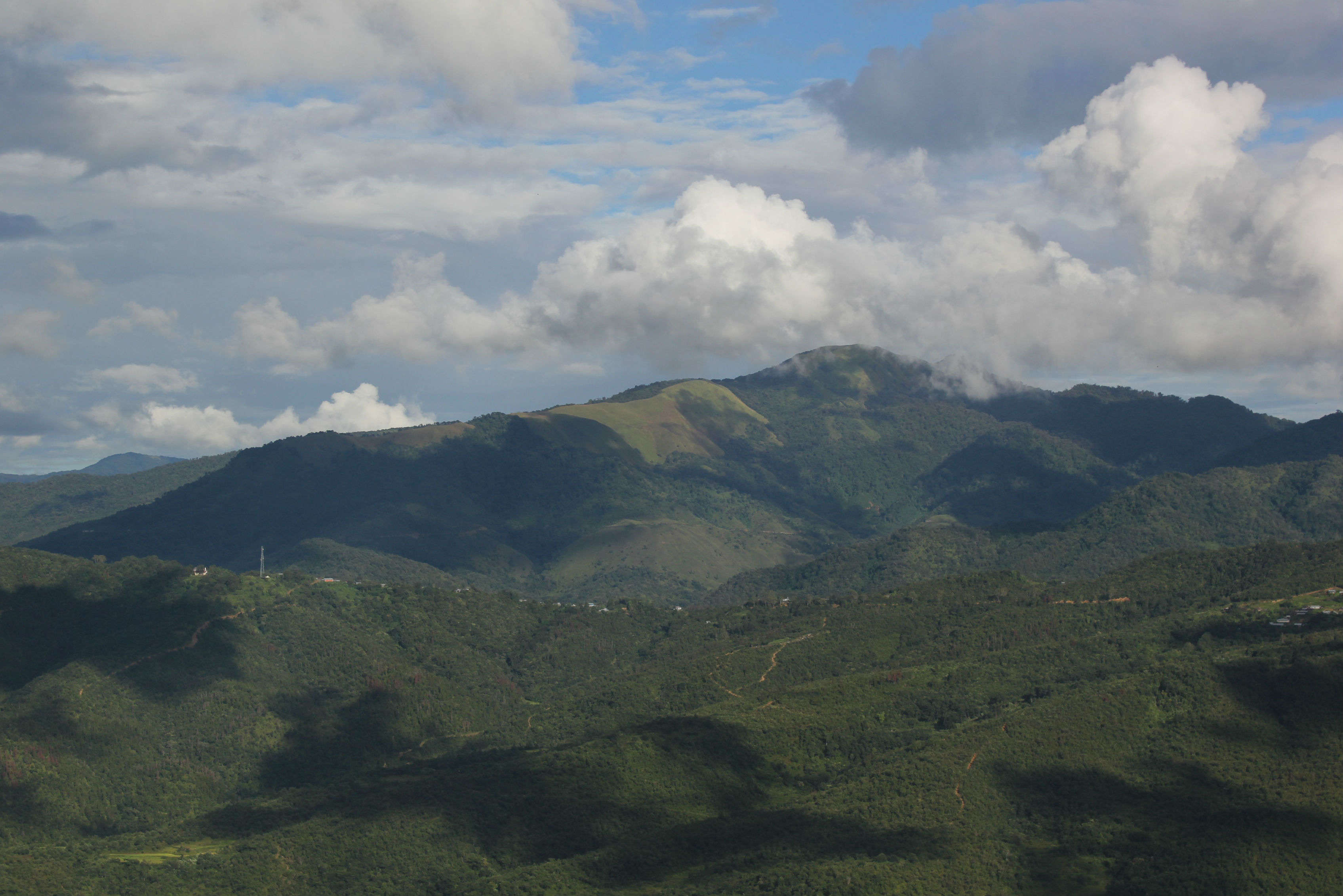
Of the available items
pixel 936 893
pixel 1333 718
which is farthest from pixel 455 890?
pixel 1333 718

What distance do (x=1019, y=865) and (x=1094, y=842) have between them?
1179 cm

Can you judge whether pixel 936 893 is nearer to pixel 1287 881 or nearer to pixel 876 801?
pixel 876 801

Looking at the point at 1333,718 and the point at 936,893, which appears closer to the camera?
the point at 936,893

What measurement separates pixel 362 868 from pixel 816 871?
73228mm

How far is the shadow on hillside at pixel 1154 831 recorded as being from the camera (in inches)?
6344

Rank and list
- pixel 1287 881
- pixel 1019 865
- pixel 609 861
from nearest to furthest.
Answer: pixel 1287 881, pixel 1019 865, pixel 609 861

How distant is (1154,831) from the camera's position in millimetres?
177750

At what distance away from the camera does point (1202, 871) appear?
159750 mm

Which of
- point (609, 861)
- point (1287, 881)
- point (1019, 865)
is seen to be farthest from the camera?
point (609, 861)

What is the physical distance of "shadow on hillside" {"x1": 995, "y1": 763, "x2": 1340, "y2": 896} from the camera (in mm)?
161125

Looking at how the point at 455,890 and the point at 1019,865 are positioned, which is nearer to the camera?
the point at 1019,865

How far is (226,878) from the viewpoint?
193500 mm

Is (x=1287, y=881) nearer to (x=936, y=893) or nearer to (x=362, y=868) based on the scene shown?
(x=936, y=893)

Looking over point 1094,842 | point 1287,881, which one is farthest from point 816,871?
point 1287,881
